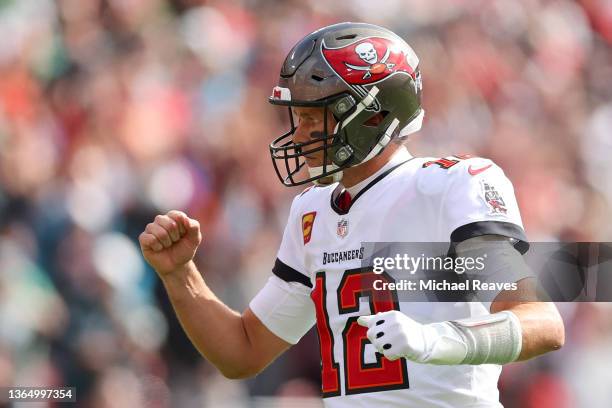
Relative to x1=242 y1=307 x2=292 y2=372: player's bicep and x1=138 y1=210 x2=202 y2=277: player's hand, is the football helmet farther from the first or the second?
x1=242 y1=307 x2=292 y2=372: player's bicep

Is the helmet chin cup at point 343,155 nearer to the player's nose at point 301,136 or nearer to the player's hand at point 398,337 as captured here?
the player's nose at point 301,136

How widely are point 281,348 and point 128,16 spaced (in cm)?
376

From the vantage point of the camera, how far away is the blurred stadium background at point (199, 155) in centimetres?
624

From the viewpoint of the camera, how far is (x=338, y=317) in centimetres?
352

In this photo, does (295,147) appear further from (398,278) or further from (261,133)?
(261,133)

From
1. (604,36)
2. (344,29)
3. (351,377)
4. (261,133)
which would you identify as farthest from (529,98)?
(351,377)

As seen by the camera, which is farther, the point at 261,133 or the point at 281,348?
the point at 261,133

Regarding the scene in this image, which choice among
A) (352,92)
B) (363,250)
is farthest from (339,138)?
(363,250)

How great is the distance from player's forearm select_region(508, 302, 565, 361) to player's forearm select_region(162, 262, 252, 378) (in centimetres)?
132

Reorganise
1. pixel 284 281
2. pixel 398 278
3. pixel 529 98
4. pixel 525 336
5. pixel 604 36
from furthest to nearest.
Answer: pixel 604 36
pixel 529 98
pixel 284 281
pixel 398 278
pixel 525 336

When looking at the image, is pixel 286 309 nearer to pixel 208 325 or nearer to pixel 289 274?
pixel 289 274

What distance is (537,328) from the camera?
299 cm

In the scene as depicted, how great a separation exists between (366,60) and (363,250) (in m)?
0.71

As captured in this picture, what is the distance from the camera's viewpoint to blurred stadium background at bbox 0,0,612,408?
6.24m
